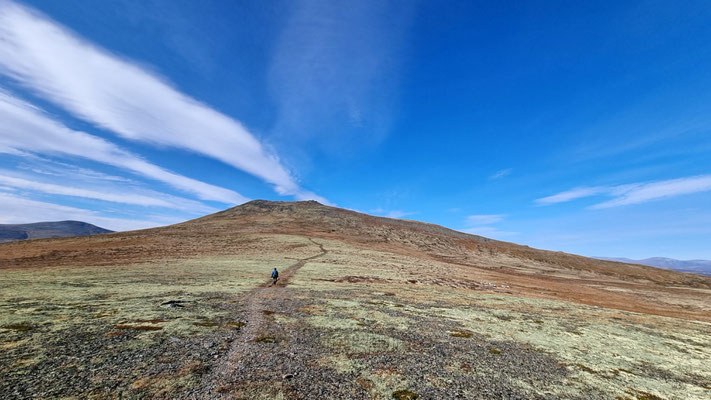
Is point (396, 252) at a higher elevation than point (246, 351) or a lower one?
higher

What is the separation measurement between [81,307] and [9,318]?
3173 millimetres

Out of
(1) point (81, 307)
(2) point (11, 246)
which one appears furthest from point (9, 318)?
(2) point (11, 246)

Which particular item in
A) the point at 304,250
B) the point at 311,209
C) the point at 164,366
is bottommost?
the point at 164,366

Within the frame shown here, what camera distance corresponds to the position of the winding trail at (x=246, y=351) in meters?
8.60

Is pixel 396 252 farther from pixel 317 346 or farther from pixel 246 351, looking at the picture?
pixel 246 351

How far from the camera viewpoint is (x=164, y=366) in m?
9.76

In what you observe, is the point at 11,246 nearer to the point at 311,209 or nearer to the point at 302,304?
the point at 302,304

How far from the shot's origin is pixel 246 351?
1152 centimetres

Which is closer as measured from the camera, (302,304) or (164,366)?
(164,366)

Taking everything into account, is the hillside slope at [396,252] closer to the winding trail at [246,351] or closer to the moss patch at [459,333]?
the moss patch at [459,333]

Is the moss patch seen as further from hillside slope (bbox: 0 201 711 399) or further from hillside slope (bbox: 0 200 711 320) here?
hillside slope (bbox: 0 200 711 320)

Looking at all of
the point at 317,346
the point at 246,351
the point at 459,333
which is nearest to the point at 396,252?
the point at 459,333

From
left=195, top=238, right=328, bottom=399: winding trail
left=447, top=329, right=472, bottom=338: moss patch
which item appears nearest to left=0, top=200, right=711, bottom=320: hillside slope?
left=447, top=329, right=472, bottom=338: moss patch

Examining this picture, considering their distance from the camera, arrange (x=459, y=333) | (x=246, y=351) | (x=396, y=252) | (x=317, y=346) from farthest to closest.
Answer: (x=396, y=252), (x=459, y=333), (x=317, y=346), (x=246, y=351)
